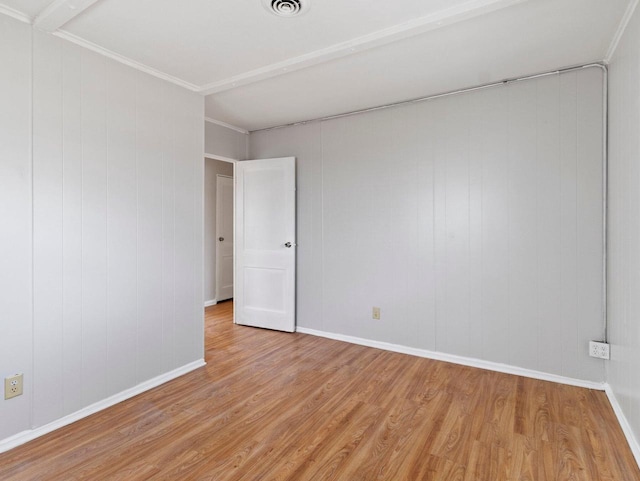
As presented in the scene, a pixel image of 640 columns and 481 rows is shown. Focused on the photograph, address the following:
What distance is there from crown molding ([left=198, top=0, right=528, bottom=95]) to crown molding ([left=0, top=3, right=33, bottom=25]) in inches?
47.6

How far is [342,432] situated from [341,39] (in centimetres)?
244

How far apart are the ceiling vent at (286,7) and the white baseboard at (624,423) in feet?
9.59

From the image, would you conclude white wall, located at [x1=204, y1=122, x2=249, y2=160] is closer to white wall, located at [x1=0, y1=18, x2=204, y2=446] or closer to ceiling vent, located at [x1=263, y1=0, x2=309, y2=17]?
white wall, located at [x1=0, y1=18, x2=204, y2=446]

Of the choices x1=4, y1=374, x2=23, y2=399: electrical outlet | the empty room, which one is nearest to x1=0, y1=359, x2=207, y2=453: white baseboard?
the empty room

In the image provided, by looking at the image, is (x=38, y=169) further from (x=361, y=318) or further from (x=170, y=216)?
(x=361, y=318)

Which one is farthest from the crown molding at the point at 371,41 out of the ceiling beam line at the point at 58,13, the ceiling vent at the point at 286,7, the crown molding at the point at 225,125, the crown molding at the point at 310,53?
the ceiling beam line at the point at 58,13

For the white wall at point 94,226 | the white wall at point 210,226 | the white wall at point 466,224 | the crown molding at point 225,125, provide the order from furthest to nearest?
the white wall at point 210,226
the crown molding at point 225,125
the white wall at point 466,224
the white wall at point 94,226

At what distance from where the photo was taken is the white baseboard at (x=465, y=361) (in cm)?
275

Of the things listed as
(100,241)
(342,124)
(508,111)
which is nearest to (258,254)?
(342,124)

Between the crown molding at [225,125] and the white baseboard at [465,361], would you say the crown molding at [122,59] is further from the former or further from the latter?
the white baseboard at [465,361]

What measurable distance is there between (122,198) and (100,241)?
34 cm

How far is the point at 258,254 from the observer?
433 cm

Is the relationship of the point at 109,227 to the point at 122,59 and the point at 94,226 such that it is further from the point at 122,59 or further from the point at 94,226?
the point at 122,59

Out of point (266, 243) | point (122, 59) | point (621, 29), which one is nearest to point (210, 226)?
point (266, 243)
